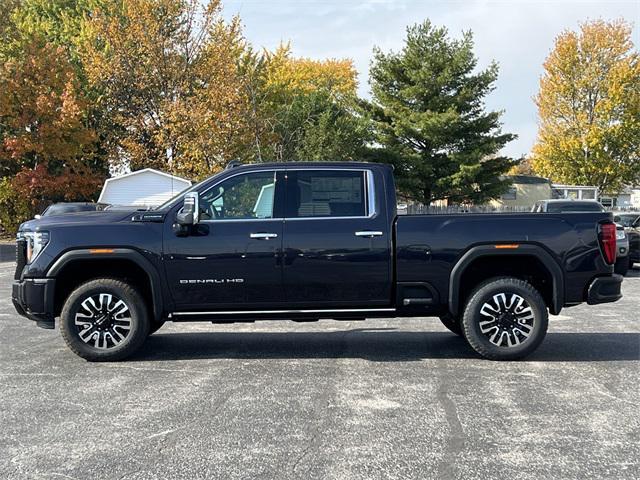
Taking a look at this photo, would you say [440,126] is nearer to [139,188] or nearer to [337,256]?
[139,188]

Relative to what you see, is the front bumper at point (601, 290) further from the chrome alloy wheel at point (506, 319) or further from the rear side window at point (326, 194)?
the rear side window at point (326, 194)

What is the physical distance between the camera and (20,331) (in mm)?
8266

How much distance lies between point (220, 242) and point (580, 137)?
117 ft

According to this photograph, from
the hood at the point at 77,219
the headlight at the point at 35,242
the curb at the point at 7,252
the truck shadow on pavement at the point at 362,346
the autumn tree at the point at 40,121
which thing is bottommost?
the truck shadow on pavement at the point at 362,346

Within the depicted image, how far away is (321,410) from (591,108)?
3717 centimetres

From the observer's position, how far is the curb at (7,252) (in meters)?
22.2

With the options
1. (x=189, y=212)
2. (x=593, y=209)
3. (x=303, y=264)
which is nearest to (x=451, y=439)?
(x=303, y=264)

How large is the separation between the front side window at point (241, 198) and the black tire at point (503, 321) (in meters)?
2.29

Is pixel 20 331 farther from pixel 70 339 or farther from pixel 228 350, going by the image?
pixel 228 350

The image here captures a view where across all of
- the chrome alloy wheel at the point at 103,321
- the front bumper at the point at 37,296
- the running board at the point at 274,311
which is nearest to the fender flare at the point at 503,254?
the running board at the point at 274,311

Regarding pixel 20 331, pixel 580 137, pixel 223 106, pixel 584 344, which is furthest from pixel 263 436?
pixel 580 137

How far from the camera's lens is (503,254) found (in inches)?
253

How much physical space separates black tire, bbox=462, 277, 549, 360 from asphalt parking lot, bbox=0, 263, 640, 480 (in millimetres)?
175

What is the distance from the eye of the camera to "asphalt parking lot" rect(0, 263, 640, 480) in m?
3.87
